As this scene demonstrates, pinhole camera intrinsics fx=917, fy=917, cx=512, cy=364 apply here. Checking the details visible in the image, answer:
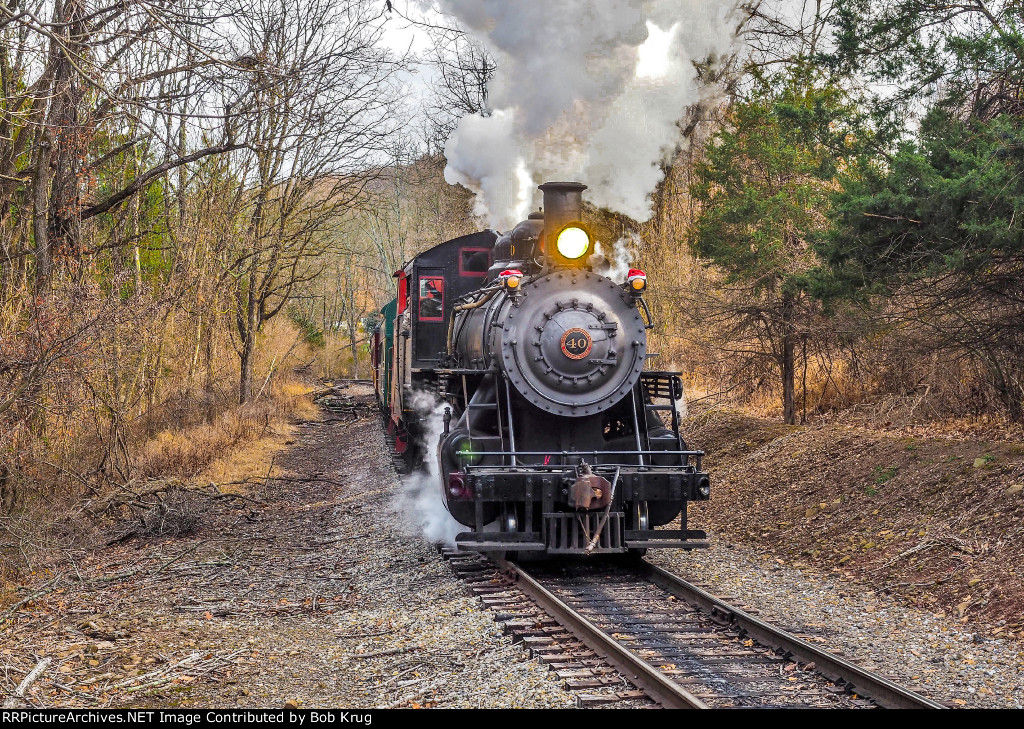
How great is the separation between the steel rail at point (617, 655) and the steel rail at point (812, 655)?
0.91 metres

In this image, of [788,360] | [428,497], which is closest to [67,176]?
[428,497]

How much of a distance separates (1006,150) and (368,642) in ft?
21.1

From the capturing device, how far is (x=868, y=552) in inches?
326

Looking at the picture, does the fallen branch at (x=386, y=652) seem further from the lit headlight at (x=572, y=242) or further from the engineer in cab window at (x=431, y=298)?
the engineer in cab window at (x=431, y=298)

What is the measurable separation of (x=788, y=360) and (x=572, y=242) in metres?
6.44

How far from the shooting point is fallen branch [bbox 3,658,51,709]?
4844mm

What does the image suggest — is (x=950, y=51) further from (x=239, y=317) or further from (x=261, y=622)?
(x=239, y=317)

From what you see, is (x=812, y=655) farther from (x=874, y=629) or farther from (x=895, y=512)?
(x=895, y=512)

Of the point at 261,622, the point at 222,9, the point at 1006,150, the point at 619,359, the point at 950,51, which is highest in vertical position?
the point at 222,9

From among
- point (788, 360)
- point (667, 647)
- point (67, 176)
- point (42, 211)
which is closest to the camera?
point (667, 647)

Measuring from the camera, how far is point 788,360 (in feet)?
44.8

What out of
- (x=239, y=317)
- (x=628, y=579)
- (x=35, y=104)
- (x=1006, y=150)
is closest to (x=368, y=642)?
(x=628, y=579)

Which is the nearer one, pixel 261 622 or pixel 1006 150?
pixel 261 622

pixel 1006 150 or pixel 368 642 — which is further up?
pixel 1006 150
